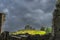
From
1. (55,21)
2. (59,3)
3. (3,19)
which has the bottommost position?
(55,21)

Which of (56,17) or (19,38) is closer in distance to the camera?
(56,17)

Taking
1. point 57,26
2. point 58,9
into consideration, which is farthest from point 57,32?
point 58,9

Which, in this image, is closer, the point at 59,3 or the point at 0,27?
the point at 59,3

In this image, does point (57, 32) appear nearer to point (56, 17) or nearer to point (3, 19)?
point (56, 17)

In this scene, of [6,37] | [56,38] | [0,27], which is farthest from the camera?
[0,27]

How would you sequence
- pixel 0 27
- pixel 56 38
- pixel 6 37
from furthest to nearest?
pixel 0 27 → pixel 6 37 → pixel 56 38

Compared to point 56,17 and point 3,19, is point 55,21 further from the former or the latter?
point 3,19

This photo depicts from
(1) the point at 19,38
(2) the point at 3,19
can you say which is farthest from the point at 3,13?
(1) the point at 19,38

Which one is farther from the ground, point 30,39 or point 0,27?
point 0,27

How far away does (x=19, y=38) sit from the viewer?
36625 mm

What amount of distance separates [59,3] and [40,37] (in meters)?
16.8

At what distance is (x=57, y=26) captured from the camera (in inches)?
786

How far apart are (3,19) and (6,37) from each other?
44.8ft

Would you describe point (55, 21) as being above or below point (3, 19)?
below
